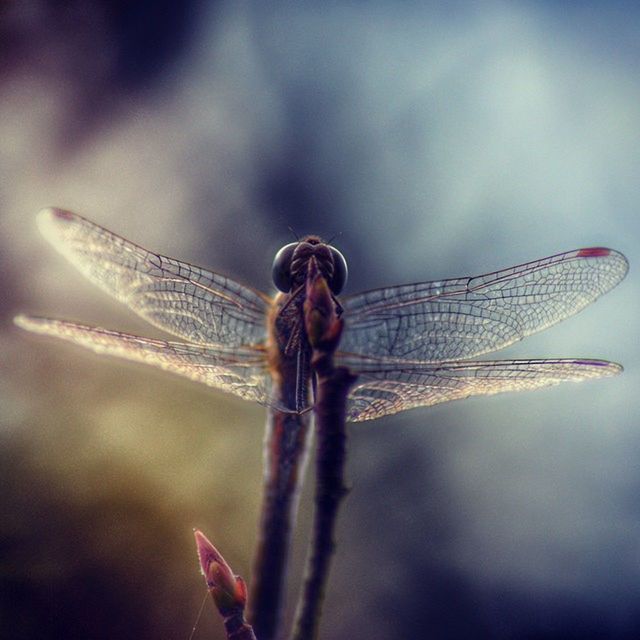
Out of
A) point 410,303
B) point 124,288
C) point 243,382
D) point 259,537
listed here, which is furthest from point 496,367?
point 124,288

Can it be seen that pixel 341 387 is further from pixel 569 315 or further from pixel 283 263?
pixel 569 315

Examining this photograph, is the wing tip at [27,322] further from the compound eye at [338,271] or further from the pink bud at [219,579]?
the compound eye at [338,271]

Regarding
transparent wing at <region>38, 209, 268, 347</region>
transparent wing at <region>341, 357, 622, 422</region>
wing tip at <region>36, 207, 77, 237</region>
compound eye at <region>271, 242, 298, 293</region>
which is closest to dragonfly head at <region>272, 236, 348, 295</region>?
compound eye at <region>271, 242, 298, 293</region>

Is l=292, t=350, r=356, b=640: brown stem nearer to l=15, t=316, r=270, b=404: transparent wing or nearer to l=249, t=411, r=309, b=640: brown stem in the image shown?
l=15, t=316, r=270, b=404: transparent wing

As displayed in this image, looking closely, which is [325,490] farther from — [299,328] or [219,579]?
[299,328]

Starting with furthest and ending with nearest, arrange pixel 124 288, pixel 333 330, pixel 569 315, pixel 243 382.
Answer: pixel 124 288 → pixel 569 315 → pixel 243 382 → pixel 333 330
